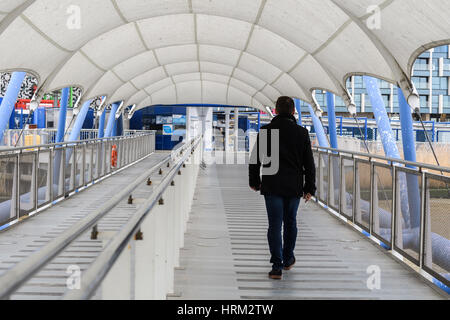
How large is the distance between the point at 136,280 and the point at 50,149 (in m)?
7.80

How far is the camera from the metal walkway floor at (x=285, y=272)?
5016 millimetres

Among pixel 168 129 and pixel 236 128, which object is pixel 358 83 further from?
pixel 168 129

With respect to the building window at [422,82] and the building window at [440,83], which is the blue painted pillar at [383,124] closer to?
the building window at [422,82]

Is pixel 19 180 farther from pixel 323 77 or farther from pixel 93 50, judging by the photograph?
pixel 323 77

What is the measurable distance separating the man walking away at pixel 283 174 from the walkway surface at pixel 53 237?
4.76ft

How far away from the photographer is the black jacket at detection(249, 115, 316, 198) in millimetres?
5184

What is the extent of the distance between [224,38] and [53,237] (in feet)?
31.6

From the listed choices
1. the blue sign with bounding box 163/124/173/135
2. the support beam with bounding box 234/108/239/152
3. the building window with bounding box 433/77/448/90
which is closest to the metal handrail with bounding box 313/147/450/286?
the support beam with bounding box 234/108/239/152

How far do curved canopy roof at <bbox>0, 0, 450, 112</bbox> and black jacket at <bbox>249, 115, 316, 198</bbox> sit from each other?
233cm

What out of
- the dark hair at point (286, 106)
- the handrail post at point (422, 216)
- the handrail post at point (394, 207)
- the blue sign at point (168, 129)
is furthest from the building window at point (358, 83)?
the dark hair at point (286, 106)

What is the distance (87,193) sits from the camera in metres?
12.7

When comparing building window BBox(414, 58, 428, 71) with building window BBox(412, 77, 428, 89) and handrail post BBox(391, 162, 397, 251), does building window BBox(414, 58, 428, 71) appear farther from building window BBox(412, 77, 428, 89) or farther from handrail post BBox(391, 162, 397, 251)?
handrail post BBox(391, 162, 397, 251)

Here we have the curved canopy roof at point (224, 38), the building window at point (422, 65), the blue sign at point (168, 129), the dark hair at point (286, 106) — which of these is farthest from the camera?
the building window at point (422, 65)
